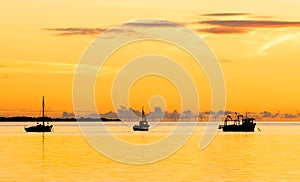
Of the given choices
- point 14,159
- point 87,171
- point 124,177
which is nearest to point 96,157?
point 14,159

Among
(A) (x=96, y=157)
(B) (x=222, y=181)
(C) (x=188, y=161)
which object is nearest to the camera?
(B) (x=222, y=181)

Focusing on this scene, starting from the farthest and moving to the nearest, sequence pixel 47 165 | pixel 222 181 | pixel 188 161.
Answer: pixel 188 161
pixel 47 165
pixel 222 181

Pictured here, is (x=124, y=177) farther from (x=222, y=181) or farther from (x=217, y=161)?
(x=217, y=161)

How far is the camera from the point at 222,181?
6244cm

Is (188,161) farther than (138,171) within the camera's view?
Yes

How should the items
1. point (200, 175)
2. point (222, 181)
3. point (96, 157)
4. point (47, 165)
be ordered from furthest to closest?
point (96, 157) < point (47, 165) < point (200, 175) < point (222, 181)

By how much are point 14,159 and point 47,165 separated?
31.5 feet

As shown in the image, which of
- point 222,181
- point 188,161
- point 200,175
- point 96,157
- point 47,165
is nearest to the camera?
point 222,181

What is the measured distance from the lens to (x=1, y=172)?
68312 millimetres

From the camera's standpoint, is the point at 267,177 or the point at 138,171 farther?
the point at 138,171

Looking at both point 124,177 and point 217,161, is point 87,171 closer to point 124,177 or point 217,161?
point 124,177

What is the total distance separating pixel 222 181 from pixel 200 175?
5000 millimetres

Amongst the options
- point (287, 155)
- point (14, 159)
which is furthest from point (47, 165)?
point (287, 155)

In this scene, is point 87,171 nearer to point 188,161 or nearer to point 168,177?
point 168,177
